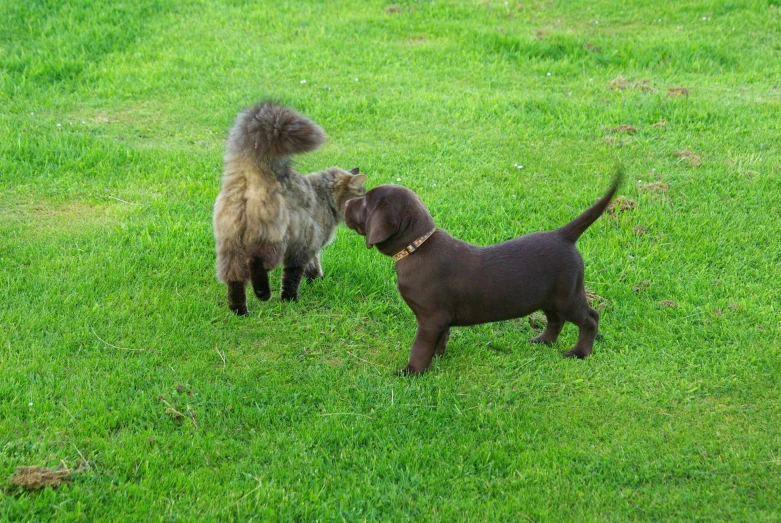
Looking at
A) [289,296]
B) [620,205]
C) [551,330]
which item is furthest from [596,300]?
[289,296]

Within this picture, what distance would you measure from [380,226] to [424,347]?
847mm

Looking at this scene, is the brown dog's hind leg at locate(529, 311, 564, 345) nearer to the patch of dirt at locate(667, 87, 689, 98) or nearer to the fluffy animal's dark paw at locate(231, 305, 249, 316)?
the fluffy animal's dark paw at locate(231, 305, 249, 316)

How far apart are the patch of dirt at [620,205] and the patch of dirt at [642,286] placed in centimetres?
108

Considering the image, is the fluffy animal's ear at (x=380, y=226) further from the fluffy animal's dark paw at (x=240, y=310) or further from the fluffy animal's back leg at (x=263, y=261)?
the fluffy animal's dark paw at (x=240, y=310)

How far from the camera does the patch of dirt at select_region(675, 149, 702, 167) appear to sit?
8273mm

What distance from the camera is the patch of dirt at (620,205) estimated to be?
740 cm

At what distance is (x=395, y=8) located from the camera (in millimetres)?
12180

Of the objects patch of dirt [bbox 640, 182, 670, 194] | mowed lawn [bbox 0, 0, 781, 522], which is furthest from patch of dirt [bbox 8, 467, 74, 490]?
patch of dirt [bbox 640, 182, 670, 194]

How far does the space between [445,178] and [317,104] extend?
88.6 inches

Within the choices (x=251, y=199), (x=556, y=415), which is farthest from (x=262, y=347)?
(x=556, y=415)

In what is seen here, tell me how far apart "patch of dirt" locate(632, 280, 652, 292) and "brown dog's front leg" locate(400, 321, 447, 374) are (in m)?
1.97

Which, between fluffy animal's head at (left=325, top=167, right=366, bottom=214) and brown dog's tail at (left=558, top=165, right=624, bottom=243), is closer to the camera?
brown dog's tail at (left=558, top=165, right=624, bottom=243)

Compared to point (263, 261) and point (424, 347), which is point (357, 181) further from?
point (424, 347)

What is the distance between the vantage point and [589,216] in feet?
16.8
